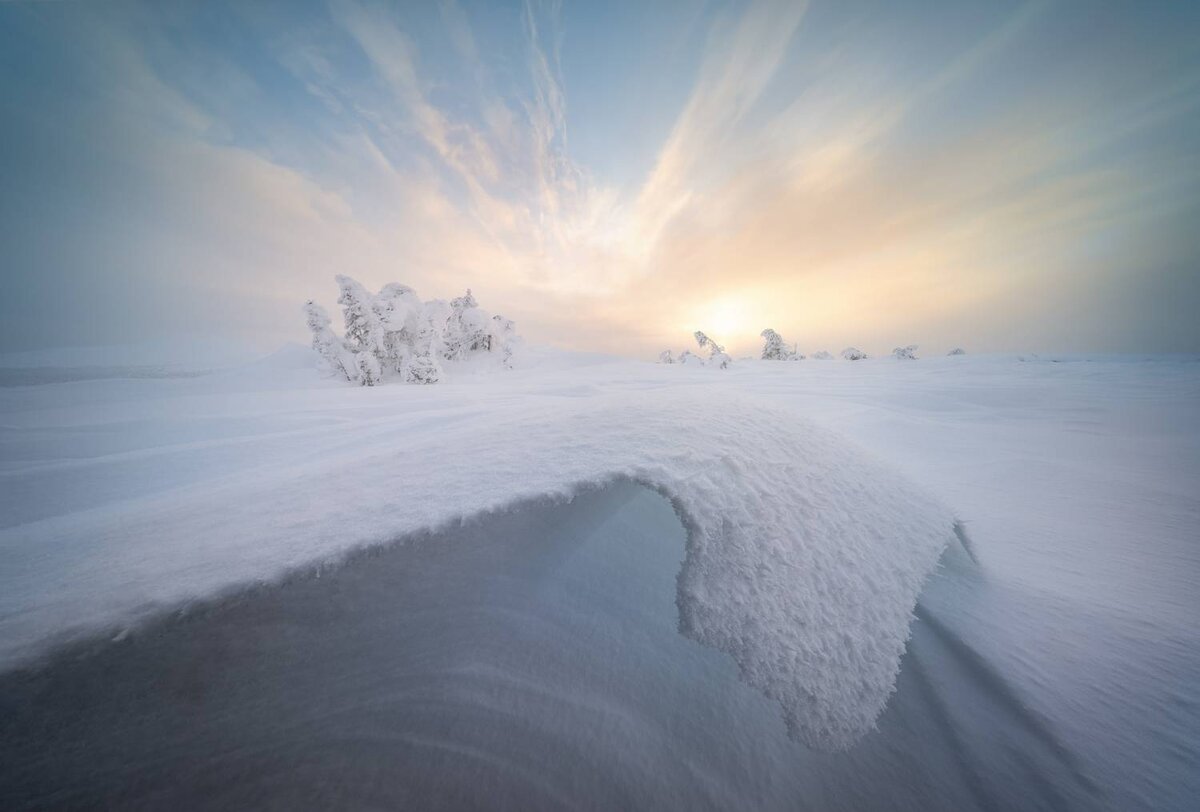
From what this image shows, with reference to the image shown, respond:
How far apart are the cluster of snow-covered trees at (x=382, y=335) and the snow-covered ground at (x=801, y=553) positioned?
6.94m

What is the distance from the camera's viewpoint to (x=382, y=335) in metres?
10.1

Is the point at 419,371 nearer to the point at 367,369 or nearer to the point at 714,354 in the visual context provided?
the point at 367,369

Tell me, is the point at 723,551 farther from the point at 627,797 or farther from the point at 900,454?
the point at 900,454

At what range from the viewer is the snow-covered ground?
3.70 ft

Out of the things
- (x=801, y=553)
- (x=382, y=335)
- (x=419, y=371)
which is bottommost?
(x=801, y=553)

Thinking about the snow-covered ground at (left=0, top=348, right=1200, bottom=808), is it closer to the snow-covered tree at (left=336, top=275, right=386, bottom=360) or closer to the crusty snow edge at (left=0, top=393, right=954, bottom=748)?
the crusty snow edge at (left=0, top=393, right=954, bottom=748)

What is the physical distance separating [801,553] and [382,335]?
36.3 ft

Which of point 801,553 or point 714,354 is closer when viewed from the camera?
point 801,553

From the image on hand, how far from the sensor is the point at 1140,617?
1610 mm

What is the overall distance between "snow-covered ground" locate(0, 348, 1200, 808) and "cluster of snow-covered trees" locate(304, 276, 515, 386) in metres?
6.94

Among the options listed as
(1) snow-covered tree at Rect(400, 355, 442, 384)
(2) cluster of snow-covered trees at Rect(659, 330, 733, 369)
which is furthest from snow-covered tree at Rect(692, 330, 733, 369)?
(1) snow-covered tree at Rect(400, 355, 442, 384)

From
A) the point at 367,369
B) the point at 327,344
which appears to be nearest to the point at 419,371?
the point at 367,369

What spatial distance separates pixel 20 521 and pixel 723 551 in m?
3.04

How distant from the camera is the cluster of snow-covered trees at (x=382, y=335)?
9.39 meters
